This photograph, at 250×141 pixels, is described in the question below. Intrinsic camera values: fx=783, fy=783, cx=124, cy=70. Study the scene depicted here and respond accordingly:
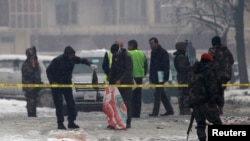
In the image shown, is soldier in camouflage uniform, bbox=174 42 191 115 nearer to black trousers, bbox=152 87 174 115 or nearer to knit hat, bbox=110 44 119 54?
black trousers, bbox=152 87 174 115

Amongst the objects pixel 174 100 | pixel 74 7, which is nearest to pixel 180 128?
pixel 174 100

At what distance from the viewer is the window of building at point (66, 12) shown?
60.9 meters

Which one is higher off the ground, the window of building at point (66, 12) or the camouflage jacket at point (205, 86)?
the window of building at point (66, 12)

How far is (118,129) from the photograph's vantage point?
54.1 feet

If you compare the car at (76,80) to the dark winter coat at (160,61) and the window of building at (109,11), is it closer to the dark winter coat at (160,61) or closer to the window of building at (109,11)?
the dark winter coat at (160,61)

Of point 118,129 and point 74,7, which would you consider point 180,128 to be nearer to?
point 118,129

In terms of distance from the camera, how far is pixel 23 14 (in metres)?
57.3

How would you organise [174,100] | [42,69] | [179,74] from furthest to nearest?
1. [174,100]
2. [42,69]
3. [179,74]

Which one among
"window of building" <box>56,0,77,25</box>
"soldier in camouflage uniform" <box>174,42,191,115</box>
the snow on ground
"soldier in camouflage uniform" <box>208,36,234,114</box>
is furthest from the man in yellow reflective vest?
"window of building" <box>56,0,77,25</box>

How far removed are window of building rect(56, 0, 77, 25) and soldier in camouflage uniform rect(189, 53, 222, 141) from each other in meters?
46.8

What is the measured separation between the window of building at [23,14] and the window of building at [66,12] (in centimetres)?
354

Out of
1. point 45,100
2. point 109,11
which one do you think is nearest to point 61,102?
point 45,100

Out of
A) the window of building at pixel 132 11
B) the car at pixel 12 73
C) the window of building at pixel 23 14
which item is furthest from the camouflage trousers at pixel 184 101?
the window of building at pixel 132 11

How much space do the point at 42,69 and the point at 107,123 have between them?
6.78 meters
